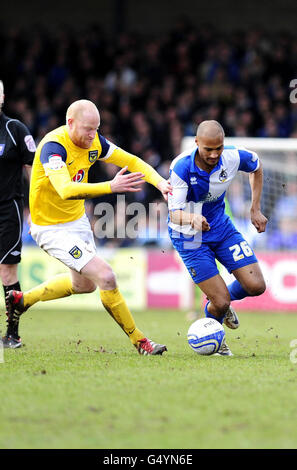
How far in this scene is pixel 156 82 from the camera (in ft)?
64.6

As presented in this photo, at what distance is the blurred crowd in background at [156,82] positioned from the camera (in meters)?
17.7

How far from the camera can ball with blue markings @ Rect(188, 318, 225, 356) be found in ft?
24.2

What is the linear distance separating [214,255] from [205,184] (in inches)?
31.2

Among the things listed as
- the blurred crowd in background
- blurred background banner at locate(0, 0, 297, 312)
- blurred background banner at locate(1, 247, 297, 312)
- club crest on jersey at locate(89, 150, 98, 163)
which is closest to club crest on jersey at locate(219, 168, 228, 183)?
club crest on jersey at locate(89, 150, 98, 163)

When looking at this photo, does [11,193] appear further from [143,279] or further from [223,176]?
[143,279]

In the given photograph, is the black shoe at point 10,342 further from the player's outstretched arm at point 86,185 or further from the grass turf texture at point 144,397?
the player's outstretched arm at point 86,185

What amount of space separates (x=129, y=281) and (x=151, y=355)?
26.2 ft

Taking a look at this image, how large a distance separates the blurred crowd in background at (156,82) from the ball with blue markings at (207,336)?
371 inches

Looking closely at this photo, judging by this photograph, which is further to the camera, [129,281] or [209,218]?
[129,281]

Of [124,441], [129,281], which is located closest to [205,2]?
[129,281]

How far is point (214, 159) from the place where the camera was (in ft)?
23.7

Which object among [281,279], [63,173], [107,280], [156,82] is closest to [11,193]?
[63,173]

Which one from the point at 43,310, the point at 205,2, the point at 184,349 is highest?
the point at 205,2
